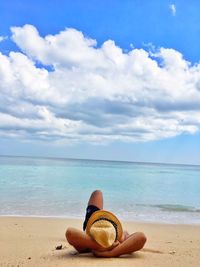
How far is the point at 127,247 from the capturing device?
15.2ft

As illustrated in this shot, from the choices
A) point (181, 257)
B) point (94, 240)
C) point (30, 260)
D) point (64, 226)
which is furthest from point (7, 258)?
point (64, 226)

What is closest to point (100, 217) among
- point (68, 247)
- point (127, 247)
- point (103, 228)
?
point (103, 228)

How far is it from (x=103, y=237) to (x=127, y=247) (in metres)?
0.39

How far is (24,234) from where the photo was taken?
23.5ft

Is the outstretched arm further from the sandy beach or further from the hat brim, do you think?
the hat brim

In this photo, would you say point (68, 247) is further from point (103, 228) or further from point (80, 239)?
point (103, 228)

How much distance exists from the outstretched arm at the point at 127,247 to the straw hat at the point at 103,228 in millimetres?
99

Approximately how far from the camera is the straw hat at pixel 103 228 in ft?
14.7

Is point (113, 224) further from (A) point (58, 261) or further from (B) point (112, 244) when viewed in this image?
→ (A) point (58, 261)

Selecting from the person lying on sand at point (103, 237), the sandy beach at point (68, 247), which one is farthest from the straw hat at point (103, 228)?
the sandy beach at point (68, 247)

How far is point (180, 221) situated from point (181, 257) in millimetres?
6332

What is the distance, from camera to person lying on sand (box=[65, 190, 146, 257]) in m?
4.51

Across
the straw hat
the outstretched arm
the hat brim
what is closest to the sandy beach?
the outstretched arm

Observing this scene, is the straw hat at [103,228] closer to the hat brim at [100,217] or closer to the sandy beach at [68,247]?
the hat brim at [100,217]
